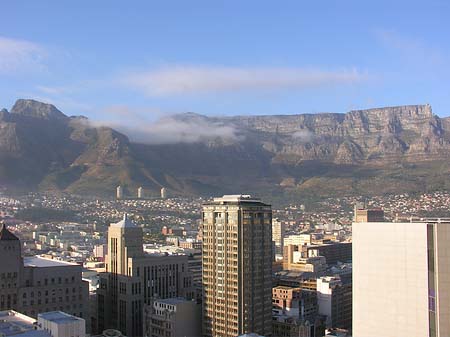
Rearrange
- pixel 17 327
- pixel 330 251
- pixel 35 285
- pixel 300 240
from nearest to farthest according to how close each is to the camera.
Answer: pixel 17 327, pixel 35 285, pixel 330 251, pixel 300 240

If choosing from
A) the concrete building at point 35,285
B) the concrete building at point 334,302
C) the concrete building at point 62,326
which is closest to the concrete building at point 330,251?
the concrete building at point 334,302

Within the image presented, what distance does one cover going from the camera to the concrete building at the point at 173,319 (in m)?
60.3

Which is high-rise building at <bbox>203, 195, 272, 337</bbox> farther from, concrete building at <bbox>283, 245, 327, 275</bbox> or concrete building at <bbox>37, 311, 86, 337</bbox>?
concrete building at <bbox>283, 245, 327, 275</bbox>

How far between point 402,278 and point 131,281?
44.4 m

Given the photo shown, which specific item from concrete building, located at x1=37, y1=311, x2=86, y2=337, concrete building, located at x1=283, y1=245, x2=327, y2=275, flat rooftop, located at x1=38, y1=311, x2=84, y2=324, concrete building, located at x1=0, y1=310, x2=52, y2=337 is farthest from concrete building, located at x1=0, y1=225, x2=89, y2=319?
concrete building, located at x1=283, y1=245, x2=327, y2=275

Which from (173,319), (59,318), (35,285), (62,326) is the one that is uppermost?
(59,318)

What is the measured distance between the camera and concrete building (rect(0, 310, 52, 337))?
37938 mm

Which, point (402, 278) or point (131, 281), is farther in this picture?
point (131, 281)

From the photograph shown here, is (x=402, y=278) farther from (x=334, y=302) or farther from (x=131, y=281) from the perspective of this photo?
(x=334, y=302)

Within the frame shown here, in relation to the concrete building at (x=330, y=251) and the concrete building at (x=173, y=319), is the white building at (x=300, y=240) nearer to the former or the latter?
the concrete building at (x=330, y=251)

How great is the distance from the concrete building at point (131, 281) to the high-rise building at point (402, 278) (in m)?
41.0

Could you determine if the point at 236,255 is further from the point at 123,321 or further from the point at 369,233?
the point at 369,233

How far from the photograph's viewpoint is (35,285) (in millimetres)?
59656

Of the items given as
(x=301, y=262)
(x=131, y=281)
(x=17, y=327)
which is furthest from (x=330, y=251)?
(x=17, y=327)
